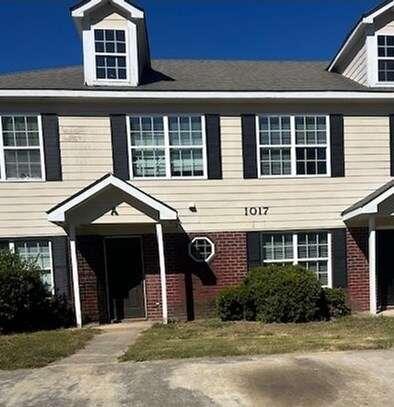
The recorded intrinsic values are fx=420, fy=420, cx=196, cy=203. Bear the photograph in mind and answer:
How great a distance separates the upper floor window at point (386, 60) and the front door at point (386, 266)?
4.22m

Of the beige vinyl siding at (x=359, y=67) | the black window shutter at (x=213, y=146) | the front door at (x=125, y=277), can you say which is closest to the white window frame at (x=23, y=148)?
the front door at (x=125, y=277)

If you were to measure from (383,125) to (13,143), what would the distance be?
9496 millimetres

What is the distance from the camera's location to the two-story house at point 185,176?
402 inches

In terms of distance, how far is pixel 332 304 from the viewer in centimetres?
1037

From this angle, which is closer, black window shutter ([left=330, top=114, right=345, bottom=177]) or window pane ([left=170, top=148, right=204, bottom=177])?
window pane ([left=170, top=148, right=204, bottom=177])

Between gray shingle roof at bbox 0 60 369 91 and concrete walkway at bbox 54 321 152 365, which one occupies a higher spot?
gray shingle roof at bbox 0 60 369 91

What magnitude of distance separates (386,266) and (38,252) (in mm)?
9170

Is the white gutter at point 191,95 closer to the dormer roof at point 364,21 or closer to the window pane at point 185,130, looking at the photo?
the window pane at point 185,130

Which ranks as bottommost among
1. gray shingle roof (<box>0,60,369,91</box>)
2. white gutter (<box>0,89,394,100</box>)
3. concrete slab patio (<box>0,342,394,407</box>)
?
concrete slab patio (<box>0,342,394,407</box>)

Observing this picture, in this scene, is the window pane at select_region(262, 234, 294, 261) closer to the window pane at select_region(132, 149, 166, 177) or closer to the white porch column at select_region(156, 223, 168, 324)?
the white porch column at select_region(156, 223, 168, 324)

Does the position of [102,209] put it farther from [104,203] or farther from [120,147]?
[120,147]

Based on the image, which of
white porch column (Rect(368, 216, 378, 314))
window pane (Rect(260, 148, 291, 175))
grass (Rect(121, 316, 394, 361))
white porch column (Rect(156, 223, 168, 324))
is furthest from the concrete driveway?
window pane (Rect(260, 148, 291, 175))

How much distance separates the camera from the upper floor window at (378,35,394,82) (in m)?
11.5

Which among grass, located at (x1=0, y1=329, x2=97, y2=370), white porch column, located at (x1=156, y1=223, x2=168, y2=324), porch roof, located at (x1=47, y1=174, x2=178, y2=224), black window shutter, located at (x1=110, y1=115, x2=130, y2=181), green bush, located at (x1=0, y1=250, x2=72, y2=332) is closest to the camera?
grass, located at (x1=0, y1=329, x2=97, y2=370)
